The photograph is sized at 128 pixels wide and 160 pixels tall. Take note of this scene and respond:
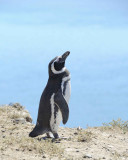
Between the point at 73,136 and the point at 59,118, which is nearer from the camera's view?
the point at 59,118

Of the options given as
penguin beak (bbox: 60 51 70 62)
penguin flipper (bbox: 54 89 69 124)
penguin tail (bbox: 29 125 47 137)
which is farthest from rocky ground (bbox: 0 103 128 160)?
penguin beak (bbox: 60 51 70 62)

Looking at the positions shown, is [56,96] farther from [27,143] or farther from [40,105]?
[27,143]

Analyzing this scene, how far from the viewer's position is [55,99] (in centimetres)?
711

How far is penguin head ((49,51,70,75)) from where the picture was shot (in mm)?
7262

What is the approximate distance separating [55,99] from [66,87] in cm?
41

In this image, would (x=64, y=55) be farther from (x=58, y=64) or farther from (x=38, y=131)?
(x=38, y=131)

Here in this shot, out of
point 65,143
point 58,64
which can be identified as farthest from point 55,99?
point 65,143

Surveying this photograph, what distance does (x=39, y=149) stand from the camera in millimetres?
6391

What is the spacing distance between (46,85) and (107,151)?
1.87 meters

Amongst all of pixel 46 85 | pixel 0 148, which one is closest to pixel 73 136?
pixel 46 85

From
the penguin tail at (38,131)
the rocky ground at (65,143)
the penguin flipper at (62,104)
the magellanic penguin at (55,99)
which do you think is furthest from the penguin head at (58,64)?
the rocky ground at (65,143)

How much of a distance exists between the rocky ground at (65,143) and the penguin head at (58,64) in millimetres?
1445

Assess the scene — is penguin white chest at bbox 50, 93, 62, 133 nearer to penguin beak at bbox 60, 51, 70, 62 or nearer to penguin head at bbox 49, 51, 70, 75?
penguin head at bbox 49, 51, 70, 75

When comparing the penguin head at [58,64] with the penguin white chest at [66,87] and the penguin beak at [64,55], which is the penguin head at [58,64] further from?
the penguin white chest at [66,87]
